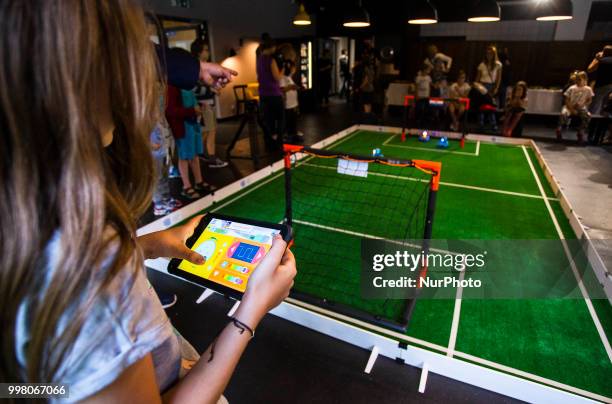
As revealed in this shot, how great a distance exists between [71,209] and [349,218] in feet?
10.9

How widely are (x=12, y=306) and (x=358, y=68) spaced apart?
29.5 ft

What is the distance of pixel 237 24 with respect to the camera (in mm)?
8984

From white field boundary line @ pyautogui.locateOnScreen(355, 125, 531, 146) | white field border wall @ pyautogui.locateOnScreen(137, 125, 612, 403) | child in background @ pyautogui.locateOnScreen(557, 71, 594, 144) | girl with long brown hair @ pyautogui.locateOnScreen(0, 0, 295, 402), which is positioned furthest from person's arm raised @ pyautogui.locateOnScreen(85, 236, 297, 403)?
child in background @ pyautogui.locateOnScreen(557, 71, 594, 144)

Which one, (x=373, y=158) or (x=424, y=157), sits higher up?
(x=373, y=158)

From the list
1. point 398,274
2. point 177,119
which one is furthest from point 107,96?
point 177,119

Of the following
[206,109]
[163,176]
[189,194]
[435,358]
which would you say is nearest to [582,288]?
[435,358]

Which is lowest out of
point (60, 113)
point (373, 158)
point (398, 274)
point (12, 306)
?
point (398, 274)

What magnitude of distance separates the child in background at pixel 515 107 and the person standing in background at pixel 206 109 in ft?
18.4

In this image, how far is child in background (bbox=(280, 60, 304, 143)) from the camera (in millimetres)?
5895

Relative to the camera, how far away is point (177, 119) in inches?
139

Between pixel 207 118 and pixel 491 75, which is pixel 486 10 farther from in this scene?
Answer: pixel 207 118

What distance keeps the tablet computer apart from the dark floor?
42.3 inches

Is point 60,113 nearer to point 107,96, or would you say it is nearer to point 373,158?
point 107,96

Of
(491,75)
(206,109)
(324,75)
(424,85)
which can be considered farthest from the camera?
(324,75)
